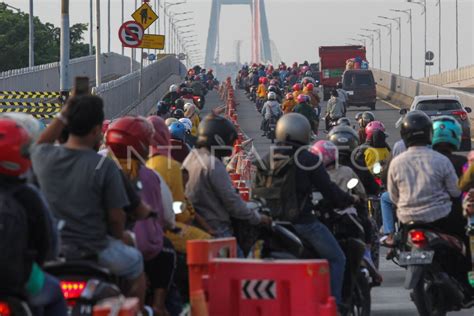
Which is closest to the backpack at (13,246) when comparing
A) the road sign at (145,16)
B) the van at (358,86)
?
the road sign at (145,16)

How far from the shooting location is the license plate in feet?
36.1

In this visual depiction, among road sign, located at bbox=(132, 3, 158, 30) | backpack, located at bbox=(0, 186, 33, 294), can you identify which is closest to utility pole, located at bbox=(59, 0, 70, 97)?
road sign, located at bbox=(132, 3, 158, 30)

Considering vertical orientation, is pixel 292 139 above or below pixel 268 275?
above

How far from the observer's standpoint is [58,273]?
25.9 ft

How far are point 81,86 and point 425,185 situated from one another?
3.37m

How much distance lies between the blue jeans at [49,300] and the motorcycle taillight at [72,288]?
0.45 meters

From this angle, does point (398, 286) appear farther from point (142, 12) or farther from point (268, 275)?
point (142, 12)

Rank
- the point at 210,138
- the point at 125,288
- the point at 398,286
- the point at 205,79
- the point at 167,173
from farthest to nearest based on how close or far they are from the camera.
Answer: the point at 205,79 → the point at 398,286 → the point at 210,138 → the point at 167,173 → the point at 125,288

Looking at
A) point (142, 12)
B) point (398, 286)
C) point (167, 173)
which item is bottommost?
point (398, 286)

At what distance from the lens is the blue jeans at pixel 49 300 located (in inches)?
284

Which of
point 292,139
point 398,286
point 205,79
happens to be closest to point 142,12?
point 398,286

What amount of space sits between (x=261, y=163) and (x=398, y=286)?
397 centimetres

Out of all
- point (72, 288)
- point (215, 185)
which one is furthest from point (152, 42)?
point (72, 288)

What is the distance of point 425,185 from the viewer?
11.3 metres
